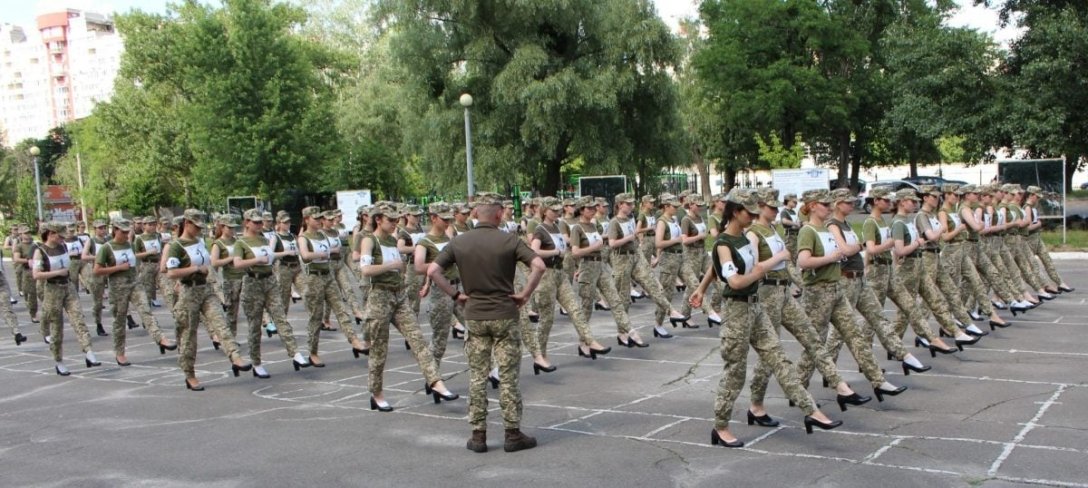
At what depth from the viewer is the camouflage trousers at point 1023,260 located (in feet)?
48.4

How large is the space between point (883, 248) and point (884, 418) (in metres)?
2.40

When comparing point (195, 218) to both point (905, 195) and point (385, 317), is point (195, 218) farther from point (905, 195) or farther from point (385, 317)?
point (905, 195)

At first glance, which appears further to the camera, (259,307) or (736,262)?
(259,307)

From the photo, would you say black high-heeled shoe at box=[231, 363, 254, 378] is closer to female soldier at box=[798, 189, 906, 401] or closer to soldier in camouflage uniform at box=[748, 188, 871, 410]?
soldier in camouflage uniform at box=[748, 188, 871, 410]

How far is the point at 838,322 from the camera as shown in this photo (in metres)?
8.59

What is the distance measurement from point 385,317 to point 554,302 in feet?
9.14

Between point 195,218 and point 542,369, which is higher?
point 195,218

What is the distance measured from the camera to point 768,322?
7551 mm

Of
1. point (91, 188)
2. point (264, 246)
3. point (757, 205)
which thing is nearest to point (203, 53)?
point (91, 188)

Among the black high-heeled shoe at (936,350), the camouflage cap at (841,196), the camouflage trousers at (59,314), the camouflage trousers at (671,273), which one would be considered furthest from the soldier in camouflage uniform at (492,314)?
the camouflage trousers at (59,314)

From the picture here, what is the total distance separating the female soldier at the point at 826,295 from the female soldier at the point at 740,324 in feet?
3.29

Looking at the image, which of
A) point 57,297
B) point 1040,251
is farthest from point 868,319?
point 57,297

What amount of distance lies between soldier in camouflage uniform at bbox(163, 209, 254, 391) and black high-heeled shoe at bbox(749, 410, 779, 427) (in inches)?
244

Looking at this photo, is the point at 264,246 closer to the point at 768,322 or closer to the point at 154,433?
the point at 154,433
